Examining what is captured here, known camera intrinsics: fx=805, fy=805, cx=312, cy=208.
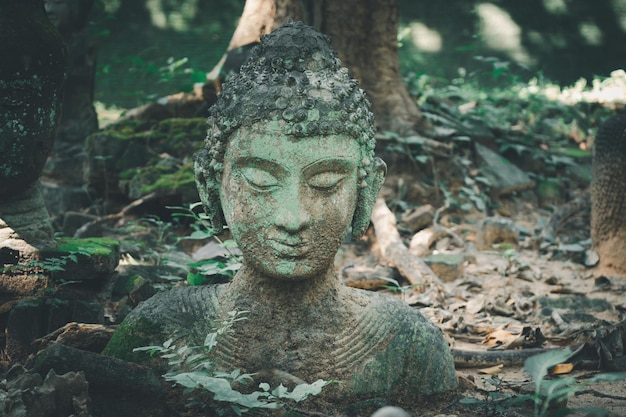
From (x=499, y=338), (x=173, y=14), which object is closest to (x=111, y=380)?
(x=499, y=338)

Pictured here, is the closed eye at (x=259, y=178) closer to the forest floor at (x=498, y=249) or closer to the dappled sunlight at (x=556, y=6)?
the forest floor at (x=498, y=249)

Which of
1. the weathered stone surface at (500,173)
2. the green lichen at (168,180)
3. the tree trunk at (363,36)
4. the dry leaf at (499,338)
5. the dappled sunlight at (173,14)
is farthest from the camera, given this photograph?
the dappled sunlight at (173,14)

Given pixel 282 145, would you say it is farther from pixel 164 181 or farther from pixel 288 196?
pixel 164 181

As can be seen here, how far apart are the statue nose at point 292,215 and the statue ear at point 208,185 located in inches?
17.1

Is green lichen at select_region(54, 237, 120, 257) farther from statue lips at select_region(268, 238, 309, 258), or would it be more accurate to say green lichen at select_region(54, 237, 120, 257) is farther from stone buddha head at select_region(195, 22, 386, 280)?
statue lips at select_region(268, 238, 309, 258)

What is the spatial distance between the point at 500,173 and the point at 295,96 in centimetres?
551

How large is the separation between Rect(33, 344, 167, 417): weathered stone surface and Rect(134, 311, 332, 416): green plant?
0.10 m

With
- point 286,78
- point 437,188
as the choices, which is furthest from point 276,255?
point 437,188

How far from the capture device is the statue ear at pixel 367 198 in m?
3.41

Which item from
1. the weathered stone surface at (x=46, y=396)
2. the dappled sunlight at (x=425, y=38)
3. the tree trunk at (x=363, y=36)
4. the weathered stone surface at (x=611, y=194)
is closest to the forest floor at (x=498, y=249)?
the weathered stone surface at (x=611, y=194)

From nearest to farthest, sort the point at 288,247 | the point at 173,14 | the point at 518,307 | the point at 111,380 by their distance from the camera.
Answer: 1. the point at 111,380
2. the point at 288,247
3. the point at 518,307
4. the point at 173,14

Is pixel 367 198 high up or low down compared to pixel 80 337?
up

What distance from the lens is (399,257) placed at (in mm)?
5934

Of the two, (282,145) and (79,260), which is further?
(79,260)
